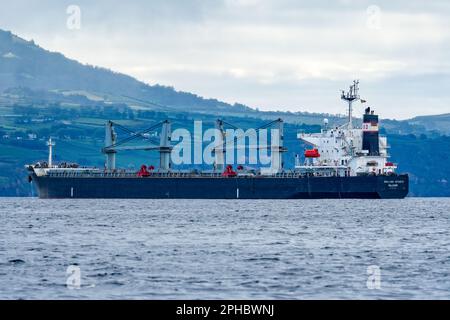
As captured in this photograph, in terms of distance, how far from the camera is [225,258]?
5166cm

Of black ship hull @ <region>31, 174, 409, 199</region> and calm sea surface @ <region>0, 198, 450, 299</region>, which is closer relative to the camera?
calm sea surface @ <region>0, 198, 450, 299</region>

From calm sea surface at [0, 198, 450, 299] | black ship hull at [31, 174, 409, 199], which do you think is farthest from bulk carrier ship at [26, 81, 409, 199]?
calm sea surface at [0, 198, 450, 299]

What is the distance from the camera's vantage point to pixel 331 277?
44.8 meters

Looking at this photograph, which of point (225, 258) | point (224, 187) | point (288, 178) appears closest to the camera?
point (225, 258)

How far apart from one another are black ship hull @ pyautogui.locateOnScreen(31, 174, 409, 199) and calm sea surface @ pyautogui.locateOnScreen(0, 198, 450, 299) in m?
44.9

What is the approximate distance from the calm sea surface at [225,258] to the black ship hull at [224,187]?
44.9m

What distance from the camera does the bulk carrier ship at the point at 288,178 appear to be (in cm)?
13125

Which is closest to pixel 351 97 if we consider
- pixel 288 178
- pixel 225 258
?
pixel 288 178

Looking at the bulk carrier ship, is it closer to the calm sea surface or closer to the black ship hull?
the black ship hull

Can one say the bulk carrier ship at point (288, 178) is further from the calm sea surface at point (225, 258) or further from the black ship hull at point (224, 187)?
the calm sea surface at point (225, 258)

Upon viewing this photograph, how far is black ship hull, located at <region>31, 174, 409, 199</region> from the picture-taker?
131 metres

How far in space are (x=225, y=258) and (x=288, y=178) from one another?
81.0m

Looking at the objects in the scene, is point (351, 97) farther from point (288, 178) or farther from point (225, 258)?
point (225, 258)
